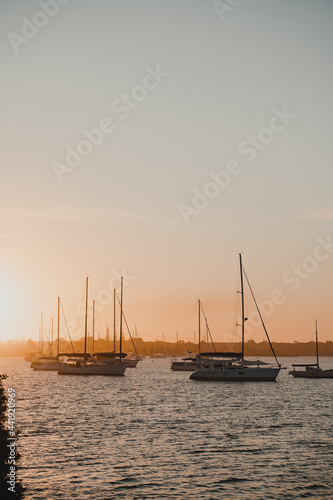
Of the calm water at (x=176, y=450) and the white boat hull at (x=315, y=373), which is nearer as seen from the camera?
the calm water at (x=176, y=450)

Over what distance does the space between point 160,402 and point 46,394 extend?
20.5m

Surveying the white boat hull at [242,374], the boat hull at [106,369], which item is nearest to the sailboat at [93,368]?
the boat hull at [106,369]

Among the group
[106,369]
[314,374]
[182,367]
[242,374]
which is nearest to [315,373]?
[314,374]

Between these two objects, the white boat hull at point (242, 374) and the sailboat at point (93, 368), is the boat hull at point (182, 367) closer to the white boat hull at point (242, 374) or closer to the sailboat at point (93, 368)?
the sailboat at point (93, 368)

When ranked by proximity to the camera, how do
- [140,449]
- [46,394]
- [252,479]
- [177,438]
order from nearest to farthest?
[252,479] < [140,449] < [177,438] < [46,394]

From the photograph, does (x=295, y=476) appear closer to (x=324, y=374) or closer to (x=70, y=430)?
(x=70, y=430)

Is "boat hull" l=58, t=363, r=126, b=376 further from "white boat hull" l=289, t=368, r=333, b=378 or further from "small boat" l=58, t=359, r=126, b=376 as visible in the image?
"white boat hull" l=289, t=368, r=333, b=378

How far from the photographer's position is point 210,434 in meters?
42.2

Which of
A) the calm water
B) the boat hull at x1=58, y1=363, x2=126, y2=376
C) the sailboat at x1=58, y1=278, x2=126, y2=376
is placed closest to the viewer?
the calm water

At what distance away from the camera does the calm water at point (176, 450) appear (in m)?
26.6

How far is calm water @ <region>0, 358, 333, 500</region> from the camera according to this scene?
2662cm

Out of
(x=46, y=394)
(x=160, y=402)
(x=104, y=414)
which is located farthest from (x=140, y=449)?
(x=46, y=394)

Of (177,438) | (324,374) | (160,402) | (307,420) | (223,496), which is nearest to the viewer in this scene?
(223,496)

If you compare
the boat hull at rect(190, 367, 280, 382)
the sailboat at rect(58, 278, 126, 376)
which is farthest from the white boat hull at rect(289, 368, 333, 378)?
the sailboat at rect(58, 278, 126, 376)
